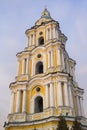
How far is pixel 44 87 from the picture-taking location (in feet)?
85.0

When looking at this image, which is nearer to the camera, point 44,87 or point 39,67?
point 44,87

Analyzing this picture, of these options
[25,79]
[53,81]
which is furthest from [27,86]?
[53,81]

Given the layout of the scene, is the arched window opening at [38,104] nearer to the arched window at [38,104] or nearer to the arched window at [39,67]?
the arched window at [38,104]

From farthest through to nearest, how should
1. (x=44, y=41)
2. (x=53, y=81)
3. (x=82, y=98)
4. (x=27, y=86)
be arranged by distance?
(x=44, y=41) → (x=82, y=98) → (x=27, y=86) → (x=53, y=81)

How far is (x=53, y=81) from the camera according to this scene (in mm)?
25375

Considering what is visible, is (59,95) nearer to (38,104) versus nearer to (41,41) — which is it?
(38,104)

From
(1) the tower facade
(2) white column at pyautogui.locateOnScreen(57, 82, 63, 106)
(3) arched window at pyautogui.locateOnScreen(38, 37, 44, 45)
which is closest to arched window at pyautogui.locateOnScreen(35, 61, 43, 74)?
(1) the tower facade

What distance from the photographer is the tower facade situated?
76.7ft

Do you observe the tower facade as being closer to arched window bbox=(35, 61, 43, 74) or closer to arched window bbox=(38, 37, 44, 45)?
arched window bbox=(35, 61, 43, 74)

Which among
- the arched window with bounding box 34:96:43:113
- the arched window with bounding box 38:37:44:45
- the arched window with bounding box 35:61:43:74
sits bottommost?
the arched window with bounding box 34:96:43:113

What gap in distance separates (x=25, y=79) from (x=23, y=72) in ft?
3.89

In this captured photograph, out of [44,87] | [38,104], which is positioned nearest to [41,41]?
[44,87]

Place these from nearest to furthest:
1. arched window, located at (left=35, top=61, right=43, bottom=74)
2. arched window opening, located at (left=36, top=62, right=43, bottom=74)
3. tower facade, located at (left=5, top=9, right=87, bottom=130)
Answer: tower facade, located at (left=5, top=9, right=87, bottom=130), arched window, located at (left=35, top=61, right=43, bottom=74), arched window opening, located at (left=36, top=62, right=43, bottom=74)

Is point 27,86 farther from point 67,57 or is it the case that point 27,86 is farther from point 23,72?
point 67,57
